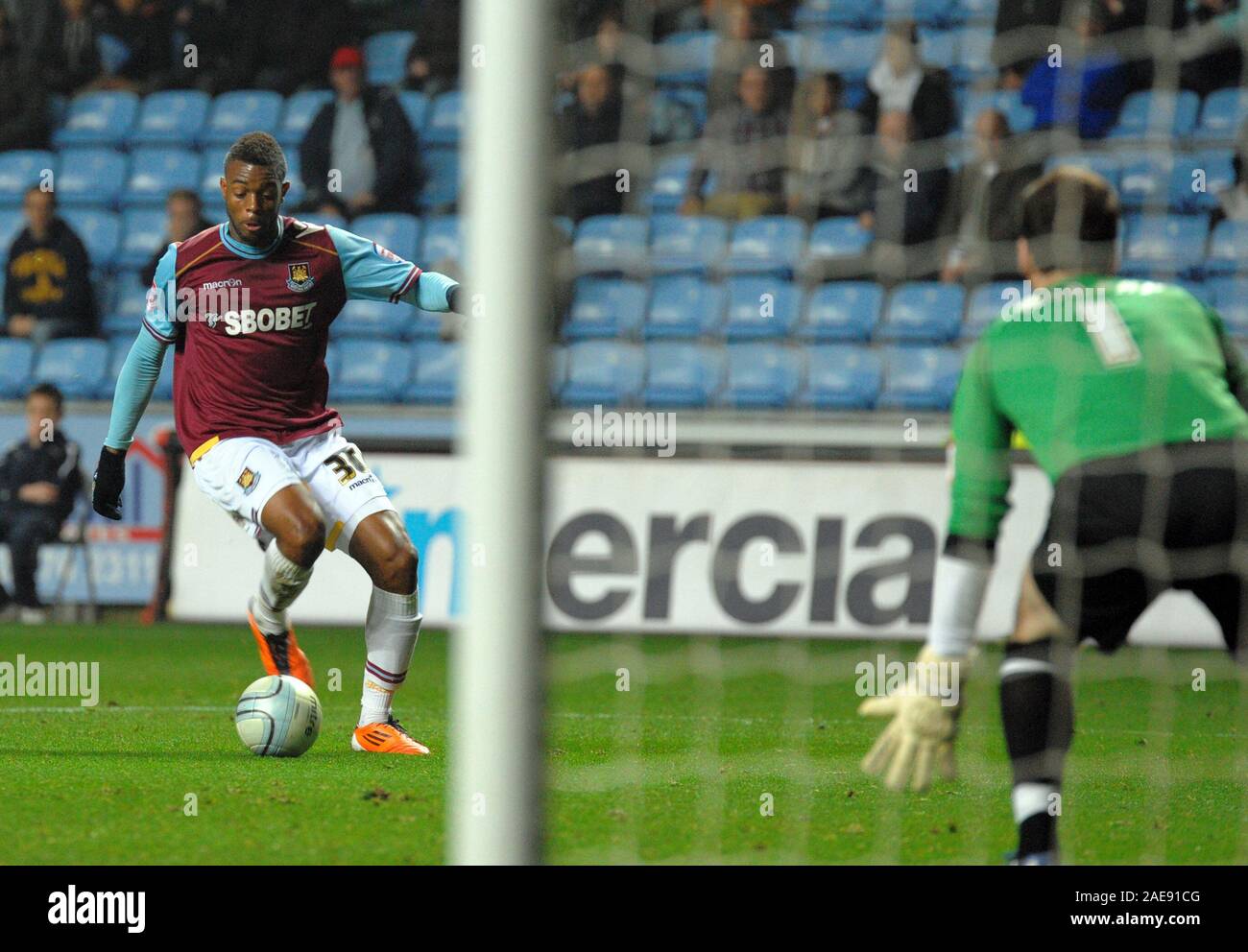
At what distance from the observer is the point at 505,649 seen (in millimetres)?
2559

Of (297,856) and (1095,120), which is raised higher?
(1095,120)

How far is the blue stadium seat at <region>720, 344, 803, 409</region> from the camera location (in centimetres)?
979

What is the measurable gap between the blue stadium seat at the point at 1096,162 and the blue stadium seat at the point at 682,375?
2.17 m

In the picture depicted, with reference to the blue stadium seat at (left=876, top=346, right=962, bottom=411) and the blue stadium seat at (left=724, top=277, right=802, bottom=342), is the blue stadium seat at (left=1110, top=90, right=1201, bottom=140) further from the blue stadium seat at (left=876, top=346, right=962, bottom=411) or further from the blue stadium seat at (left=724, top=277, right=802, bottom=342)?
the blue stadium seat at (left=724, top=277, right=802, bottom=342)

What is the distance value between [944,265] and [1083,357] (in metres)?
6.05

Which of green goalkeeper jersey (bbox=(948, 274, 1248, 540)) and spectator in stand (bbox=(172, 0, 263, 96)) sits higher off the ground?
spectator in stand (bbox=(172, 0, 263, 96))

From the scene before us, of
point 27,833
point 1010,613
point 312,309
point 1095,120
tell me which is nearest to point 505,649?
point 27,833

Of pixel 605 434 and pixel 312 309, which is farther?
pixel 605 434

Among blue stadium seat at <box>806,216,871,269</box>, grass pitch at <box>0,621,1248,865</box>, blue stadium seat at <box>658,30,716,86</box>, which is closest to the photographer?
grass pitch at <box>0,621,1248,865</box>

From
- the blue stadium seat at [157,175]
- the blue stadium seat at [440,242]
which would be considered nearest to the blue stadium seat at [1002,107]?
the blue stadium seat at [440,242]

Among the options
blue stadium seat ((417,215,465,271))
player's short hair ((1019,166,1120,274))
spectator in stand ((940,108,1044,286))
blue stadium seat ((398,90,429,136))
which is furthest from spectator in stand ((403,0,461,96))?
player's short hair ((1019,166,1120,274))

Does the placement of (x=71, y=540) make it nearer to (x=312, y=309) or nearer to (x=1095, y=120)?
(x=312, y=309)

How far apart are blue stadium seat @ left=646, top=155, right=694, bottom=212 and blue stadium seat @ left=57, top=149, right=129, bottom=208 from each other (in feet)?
12.2

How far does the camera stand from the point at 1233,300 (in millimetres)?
9422
